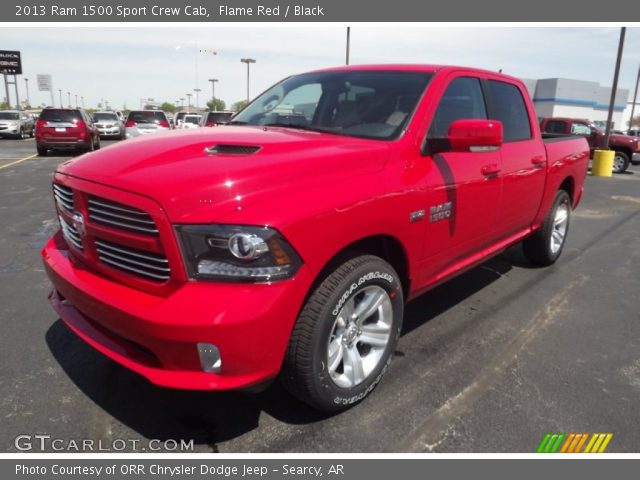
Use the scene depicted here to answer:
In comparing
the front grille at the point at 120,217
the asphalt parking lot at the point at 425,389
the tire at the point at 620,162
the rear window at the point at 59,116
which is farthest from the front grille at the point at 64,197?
the tire at the point at 620,162

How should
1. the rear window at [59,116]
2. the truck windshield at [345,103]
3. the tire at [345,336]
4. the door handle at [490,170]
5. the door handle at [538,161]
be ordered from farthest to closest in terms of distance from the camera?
1. the rear window at [59,116]
2. the door handle at [538,161]
3. the door handle at [490,170]
4. the truck windshield at [345,103]
5. the tire at [345,336]

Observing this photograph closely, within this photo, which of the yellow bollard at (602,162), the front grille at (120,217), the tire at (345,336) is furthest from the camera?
the yellow bollard at (602,162)

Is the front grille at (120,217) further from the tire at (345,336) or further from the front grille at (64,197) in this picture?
the tire at (345,336)

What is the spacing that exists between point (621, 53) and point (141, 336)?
55.2ft

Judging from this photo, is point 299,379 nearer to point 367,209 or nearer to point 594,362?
point 367,209

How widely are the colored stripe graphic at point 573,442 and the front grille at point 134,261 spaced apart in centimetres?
203

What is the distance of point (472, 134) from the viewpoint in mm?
2869

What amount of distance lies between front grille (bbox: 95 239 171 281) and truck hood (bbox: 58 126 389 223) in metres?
0.25

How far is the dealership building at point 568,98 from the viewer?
192 feet

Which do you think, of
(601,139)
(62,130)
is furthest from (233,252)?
(601,139)

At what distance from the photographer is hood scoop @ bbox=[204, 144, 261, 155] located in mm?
2455

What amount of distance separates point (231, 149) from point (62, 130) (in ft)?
52.8

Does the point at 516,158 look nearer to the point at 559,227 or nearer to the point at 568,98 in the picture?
the point at 559,227

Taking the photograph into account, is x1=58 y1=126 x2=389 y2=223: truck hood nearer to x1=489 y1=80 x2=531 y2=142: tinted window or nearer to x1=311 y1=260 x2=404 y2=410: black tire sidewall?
x1=311 y1=260 x2=404 y2=410: black tire sidewall
